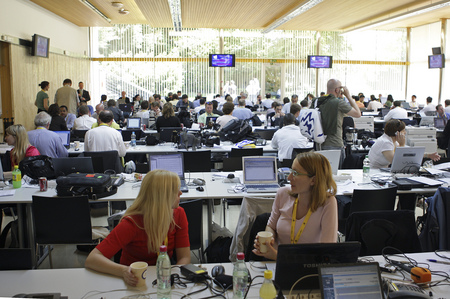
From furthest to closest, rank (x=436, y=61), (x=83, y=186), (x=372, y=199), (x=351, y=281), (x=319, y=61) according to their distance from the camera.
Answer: (x=319, y=61) → (x=436, y=61) → (x=83, y=186) → (x=372, y=199) → (x=351, y=281)

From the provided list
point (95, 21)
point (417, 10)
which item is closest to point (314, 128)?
point (417, 10)

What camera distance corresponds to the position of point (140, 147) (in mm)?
7246

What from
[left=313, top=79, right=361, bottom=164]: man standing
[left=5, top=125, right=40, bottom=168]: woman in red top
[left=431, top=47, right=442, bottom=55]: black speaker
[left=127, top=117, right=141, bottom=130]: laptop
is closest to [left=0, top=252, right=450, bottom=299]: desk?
[left=5, top=125, right=40, bottom=168]: woman in red top

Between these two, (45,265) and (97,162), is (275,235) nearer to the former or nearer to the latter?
(45,265)

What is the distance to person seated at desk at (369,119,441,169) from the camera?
520 cm

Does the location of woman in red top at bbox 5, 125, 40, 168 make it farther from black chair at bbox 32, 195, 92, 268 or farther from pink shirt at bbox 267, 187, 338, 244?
pink shirt at bbox 267, 187, 338, 244

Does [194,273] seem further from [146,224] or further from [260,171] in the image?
[260,171]

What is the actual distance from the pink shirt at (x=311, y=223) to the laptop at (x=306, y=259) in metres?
0.63

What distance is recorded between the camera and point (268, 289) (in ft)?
6.70

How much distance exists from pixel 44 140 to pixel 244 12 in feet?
32.8

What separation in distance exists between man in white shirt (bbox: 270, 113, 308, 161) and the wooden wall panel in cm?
809

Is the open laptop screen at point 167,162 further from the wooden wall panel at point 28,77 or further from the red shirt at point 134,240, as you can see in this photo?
the wooden wall panel at point 28,77

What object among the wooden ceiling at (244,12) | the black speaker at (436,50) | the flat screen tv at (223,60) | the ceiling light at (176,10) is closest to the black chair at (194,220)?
the ceiling light at (176,10)

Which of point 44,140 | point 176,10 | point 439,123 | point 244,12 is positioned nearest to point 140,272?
point 44,140
